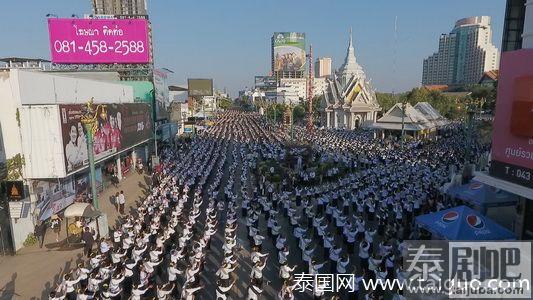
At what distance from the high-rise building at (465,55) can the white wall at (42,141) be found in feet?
588

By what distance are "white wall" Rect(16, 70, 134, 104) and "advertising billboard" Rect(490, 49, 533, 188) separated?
18225 mm

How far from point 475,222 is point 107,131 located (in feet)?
65.6

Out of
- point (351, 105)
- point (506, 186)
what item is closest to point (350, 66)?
point (351, 105)

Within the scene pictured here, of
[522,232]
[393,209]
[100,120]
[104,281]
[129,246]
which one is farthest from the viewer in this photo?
[100,120]

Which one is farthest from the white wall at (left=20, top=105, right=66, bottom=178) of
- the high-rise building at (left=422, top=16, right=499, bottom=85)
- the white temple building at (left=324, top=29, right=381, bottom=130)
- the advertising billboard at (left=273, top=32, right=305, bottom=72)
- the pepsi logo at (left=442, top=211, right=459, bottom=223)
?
the high-rise building at (left=422, top=16, right=499, bottom=85)

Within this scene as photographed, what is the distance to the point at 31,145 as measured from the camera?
1600 centimetres

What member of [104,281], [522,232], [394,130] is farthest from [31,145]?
[394,130]

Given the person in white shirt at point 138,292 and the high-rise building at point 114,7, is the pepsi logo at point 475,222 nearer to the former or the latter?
the person in white shirt at point 138,292

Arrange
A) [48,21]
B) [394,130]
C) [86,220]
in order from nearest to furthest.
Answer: [86,220] → [48,21] → [394,130]

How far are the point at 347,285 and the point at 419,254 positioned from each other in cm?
265

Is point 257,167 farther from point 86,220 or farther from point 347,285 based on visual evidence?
point 347,285

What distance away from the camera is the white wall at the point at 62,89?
53.8 feet

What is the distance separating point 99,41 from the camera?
A: 34.7 meters

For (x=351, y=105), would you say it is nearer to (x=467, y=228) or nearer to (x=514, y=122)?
(x=514, y=122)
